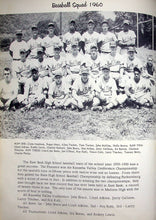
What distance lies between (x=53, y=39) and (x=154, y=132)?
216mm

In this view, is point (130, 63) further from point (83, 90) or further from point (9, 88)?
point (9, 88)

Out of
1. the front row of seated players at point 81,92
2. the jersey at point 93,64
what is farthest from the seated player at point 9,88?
the jersey at point 93,64

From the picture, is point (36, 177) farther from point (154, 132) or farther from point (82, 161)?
point (154, 132)

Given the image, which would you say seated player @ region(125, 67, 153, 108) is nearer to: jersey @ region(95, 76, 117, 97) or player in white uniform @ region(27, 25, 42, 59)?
jersey @ region(95, 76, 117, 97)

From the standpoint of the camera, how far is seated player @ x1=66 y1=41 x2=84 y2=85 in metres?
0.39

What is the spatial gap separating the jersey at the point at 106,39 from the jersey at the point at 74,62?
37 mm

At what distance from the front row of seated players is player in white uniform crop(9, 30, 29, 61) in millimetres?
25

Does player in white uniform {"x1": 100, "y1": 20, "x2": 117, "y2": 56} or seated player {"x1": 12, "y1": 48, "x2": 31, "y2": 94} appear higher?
player in white uniform {"x1": 100, "y1": 20, "x2": 117, "y2": 56}

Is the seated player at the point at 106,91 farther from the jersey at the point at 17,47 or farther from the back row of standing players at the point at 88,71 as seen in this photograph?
the jersey at the point at 17,47

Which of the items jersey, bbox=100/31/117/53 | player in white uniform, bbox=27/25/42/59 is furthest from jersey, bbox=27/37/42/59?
jersey, bbox=100/31/117/53

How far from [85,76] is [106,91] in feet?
0.13

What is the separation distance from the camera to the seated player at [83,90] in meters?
0.39

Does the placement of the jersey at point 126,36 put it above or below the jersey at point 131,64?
above

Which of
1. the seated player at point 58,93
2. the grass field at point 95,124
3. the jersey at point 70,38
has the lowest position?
the grass field at point 95,124
